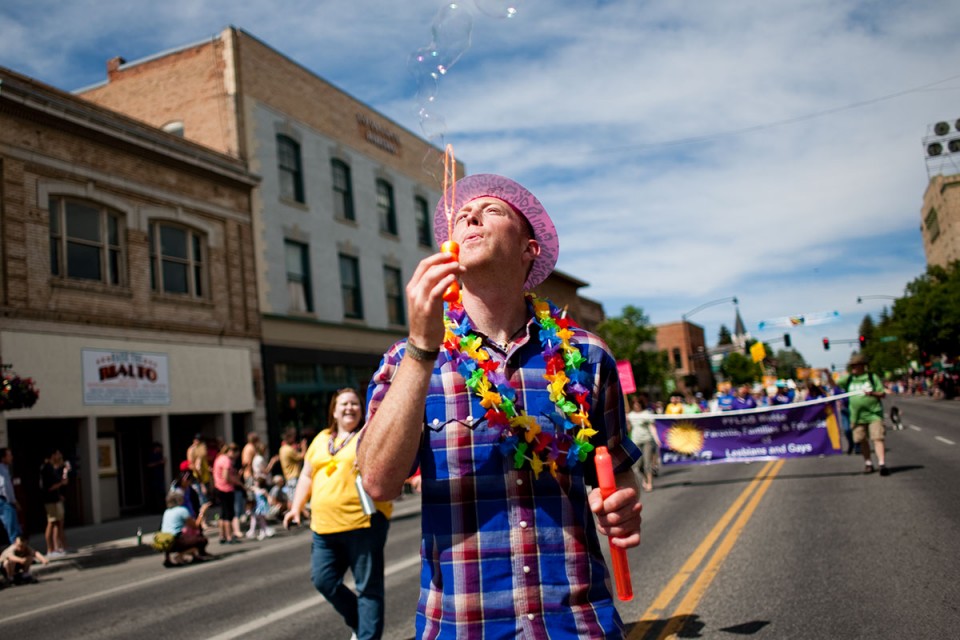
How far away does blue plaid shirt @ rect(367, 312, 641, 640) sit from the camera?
219 cm

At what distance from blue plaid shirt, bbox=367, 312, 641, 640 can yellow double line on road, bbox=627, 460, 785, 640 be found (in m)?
3.63

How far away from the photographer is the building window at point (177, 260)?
1952cm

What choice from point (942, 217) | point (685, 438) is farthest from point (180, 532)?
point (942, 217)

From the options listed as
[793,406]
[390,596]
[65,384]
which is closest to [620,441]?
Answer: [390,596]

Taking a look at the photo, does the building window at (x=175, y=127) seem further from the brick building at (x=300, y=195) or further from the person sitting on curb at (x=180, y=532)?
the person sitting on curb at (x=180, y=532)

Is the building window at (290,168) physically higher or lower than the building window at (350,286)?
higher

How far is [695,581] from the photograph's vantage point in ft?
23.1

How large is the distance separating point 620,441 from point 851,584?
4868 millimetres

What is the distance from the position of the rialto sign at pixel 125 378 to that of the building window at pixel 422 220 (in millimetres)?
14329

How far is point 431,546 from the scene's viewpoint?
232 cm

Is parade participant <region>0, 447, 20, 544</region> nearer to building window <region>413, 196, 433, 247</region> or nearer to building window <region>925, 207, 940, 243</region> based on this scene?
building window <region>413, 196, 433, 247</region>

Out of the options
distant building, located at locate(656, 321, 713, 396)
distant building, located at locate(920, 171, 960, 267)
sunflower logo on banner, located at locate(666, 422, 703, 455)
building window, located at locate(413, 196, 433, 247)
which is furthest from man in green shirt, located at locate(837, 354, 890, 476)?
distant building, located at locate(656, 321, 713, 396)

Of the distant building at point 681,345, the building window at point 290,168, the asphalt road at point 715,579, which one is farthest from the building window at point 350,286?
the distant building at point 681,345

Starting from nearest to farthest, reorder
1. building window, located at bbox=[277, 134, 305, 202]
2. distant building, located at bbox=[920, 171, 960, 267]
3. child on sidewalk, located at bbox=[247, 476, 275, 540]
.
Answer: child on sidewalk, located at bbox=[247, 476, 275, 540]
building window, located at bbox=[277, 134, 305, 202]
distant building, located at bbox=[920, 171, 960, 267]
